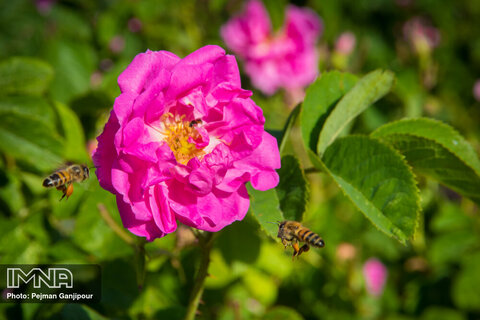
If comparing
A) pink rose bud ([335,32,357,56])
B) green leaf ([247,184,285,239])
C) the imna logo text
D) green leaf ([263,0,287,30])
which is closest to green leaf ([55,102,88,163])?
the imna logo text

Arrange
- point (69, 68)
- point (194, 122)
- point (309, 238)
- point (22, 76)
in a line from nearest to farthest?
point (309, 238)
point (194, 122)
point (22, 76)
point (69, 68)

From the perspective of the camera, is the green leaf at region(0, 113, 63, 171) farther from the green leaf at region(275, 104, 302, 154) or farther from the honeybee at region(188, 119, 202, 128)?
the green leaf at region(275, 104, 302, 154)

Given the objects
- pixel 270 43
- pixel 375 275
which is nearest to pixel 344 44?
pixel 270 43

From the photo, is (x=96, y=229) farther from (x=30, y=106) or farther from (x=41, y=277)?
(x=30, y=106)

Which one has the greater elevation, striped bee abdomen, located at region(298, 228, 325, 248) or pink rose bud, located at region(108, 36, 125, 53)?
striped bee abdomen, located at region(298, 228, 325, 248)

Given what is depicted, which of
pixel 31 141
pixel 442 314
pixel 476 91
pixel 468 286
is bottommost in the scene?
pixel 442 314

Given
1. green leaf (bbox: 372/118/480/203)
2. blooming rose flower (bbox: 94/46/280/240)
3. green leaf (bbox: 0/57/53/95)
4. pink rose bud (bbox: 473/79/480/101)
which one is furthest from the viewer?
pink rose bud (bbox: 473/79/480/101)

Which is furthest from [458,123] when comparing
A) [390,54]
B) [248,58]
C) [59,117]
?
[59,117]

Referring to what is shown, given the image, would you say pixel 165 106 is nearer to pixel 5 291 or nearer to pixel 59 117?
pixel 59 117
